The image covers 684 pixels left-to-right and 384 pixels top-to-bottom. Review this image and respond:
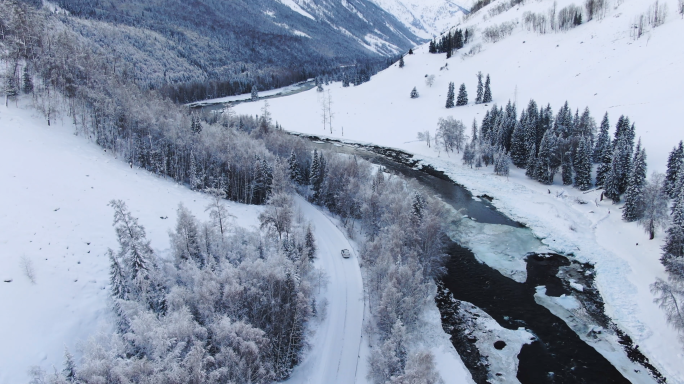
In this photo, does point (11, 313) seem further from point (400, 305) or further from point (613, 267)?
point (613, 267)

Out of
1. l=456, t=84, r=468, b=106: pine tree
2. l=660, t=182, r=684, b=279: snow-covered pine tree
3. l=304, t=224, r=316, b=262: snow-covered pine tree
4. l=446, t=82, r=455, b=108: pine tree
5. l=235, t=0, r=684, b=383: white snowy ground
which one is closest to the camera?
l=660, t=182, r=684, b=279: snow-covered pine tree

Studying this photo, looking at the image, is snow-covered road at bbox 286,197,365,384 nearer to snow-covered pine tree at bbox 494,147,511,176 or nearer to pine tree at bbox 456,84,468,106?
snow-covered pine tree at bbox 494,147,511,176

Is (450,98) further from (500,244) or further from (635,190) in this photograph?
(500,244)

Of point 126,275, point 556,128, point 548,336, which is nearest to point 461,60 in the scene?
point 556,128

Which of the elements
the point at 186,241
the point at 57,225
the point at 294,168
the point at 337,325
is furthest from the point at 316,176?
the point at 57,225

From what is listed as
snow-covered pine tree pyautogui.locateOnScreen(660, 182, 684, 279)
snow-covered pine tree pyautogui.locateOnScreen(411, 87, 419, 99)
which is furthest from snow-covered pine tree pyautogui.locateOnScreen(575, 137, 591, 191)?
snow-covered pine tree pyautogui.locateOnScreen(411, 87, 419, 99)

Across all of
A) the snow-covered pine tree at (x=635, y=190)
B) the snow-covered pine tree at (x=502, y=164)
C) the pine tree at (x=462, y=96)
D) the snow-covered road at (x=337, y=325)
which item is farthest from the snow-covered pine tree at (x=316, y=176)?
the pine tree at (x=462, y=96)
